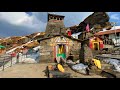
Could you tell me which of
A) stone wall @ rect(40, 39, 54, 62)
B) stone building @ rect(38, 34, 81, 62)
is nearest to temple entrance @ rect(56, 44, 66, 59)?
stone building @ rect(38, 34, 81, 62)

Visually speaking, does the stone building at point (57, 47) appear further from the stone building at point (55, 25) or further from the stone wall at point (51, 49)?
the stone building at point (55, 25)

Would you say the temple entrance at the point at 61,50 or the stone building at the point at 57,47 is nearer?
the stone building at the point at 57,47

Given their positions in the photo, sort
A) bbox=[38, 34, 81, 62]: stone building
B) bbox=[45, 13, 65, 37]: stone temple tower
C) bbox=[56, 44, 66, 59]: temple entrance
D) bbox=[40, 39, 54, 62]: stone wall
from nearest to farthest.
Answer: bbox=[40, 39, 54, 62]: stone wall → bbox=[38, 34, 81, 62]: stone building → bbox=[56, 44, 66, 59]: temple entrance → bbox=[45, 13, 65, 37]: stone temple tower

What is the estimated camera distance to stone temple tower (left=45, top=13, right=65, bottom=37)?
2050 centimetres

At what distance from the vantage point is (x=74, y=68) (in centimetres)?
1022

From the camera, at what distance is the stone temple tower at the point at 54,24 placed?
67.3 ft

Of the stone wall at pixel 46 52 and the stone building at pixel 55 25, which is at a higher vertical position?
the stone building at pixel 55 25

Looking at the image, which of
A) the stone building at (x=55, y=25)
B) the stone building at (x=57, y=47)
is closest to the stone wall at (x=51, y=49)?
the stone building at (x=57, y=47)

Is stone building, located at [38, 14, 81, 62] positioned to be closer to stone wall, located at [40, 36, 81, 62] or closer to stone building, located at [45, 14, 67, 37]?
stone wall, located at [40, 36, 81, 62]
